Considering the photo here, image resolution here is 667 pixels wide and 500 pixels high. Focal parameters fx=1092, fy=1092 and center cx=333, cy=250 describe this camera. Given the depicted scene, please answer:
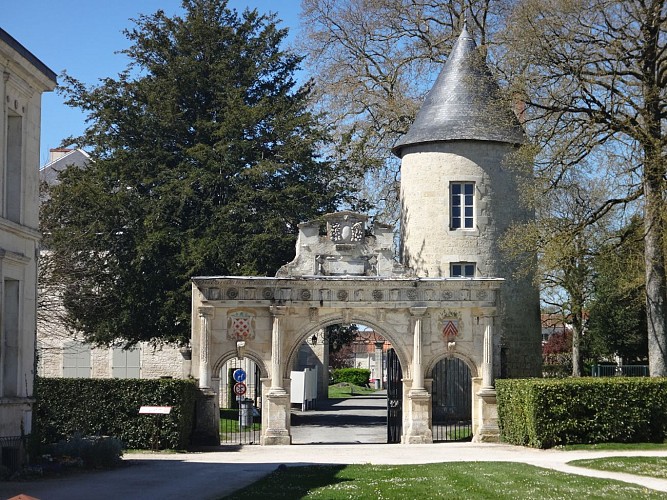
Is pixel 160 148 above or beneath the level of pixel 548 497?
Result: above

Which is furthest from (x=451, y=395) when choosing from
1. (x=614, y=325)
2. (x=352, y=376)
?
(x=352, y=376)

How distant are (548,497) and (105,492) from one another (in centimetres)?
651

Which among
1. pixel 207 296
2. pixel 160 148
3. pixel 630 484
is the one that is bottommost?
pixel 630 484

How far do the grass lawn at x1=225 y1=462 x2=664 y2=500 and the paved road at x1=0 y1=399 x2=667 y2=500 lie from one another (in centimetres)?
68

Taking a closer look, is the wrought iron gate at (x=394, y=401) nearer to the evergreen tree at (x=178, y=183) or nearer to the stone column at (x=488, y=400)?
the stone column at (x=488, y=400)

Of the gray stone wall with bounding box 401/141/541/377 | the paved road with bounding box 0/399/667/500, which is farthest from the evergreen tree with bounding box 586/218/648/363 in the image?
the paved road with bounding box 0/399/667/500

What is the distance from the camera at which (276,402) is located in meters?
27.3

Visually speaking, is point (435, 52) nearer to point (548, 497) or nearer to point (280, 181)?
point (280, 181)

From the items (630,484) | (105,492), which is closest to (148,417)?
(105,492)

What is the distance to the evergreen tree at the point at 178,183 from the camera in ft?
113

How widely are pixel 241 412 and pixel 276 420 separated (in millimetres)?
4866

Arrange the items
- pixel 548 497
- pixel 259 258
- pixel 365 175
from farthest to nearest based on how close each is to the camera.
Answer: pixel 365 175
pixel 259 258
pixel 548 497

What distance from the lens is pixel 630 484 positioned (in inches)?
675

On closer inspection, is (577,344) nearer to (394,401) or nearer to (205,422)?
(394,401)
